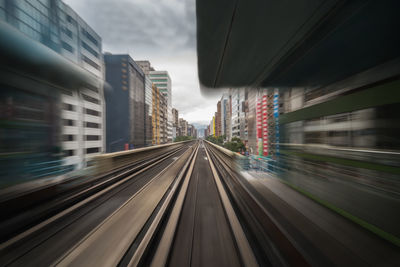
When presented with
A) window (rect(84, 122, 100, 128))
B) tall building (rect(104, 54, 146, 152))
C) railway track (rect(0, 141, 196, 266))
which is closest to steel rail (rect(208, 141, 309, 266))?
railway track (rect(0, 141, 196, 266))

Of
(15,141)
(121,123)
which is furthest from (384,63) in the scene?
(121,123)

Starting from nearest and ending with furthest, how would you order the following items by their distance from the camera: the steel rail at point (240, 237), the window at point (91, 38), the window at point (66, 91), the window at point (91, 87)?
the steel rail at point (240, 237), the window at point (66, 91), the window at point (91, 87), the window at point (91, 38)

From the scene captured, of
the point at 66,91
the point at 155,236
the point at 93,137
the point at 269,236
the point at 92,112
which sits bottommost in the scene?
the point at 155,236

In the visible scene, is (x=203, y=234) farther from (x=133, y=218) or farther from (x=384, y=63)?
(x=384, y=63)

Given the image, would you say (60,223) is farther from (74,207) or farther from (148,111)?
(148,111)

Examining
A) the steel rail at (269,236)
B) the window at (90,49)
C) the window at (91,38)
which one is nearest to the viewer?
the steel rail at (269,236)

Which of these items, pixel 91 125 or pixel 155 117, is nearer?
pixel 91 125

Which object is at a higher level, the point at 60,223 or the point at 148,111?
the point at 148,111

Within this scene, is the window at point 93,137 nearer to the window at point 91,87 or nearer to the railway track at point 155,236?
the window at point 91,87

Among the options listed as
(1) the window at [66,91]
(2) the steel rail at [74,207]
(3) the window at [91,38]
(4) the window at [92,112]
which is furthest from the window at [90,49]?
(2) the steel rail at [74,207]

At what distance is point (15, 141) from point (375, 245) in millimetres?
5661

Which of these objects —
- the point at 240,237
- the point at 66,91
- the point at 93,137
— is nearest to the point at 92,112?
the point at 93,137

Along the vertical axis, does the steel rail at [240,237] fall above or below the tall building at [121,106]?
below

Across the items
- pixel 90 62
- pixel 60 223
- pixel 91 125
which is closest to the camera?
pixel 60 223
